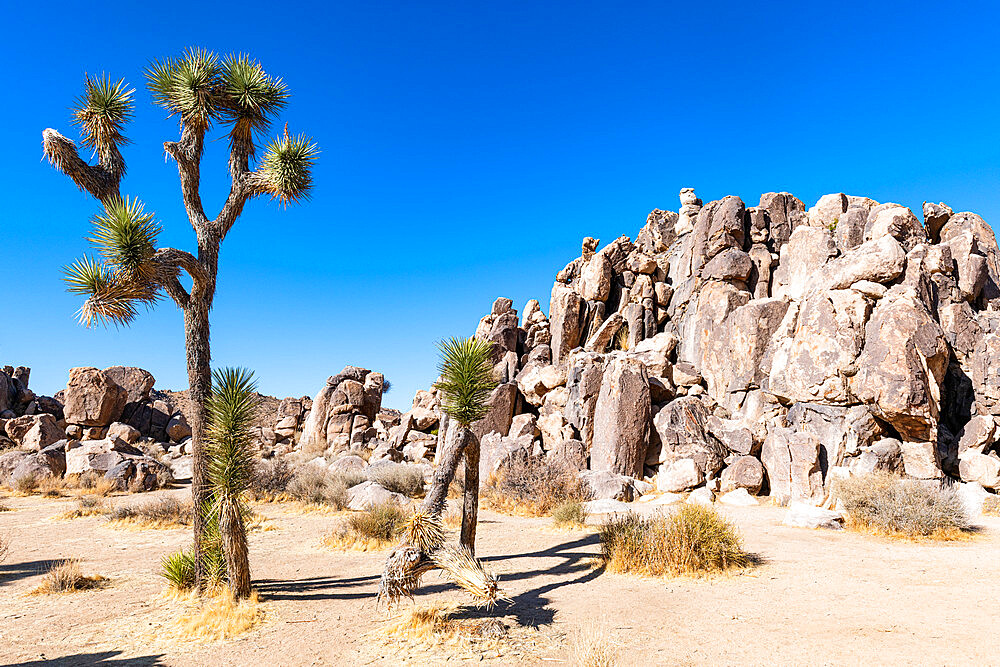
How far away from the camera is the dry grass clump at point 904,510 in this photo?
11.5m

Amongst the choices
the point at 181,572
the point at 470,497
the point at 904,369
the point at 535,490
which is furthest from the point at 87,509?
the point at 904,369

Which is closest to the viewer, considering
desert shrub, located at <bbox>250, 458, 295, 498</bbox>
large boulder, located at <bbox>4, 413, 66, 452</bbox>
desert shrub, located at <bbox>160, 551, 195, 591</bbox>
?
desert shrub, located at <bbox>160, 551, 195, 591</bbox>

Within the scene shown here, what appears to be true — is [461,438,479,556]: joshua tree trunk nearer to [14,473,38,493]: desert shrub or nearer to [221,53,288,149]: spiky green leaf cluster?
[221,53,288,149]: spiky green leaf cluster

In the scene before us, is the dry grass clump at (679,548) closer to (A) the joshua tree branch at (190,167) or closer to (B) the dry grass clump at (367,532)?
(B) the dry grass clump at (367,532)

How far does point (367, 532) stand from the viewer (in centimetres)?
1168

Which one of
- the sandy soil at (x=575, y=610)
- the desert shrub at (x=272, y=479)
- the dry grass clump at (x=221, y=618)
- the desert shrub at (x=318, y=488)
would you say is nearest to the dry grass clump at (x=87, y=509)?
the desert shrub at (x=272, y=479)

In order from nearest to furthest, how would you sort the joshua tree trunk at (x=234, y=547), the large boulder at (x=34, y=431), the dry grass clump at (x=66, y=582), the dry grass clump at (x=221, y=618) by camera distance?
the dry grass clump at (x=221, y=618)
the joshua tree trunk at (x=234, y=547)
the dry grass clump at (x=66, y=582)
the large boulder at (x=34, y=431)

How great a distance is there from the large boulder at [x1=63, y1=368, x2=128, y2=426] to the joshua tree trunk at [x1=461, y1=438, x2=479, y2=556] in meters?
31.3

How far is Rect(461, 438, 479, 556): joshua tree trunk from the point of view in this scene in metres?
8.24

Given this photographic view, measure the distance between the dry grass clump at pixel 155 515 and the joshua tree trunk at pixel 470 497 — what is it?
32.4 feet

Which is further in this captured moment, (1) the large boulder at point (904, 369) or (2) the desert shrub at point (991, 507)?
(1) the large boulder at point (904, 369)

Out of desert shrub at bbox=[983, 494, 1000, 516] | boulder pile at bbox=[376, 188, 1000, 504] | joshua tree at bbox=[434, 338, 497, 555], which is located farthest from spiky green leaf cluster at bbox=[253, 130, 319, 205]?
desert shrub at bbox=[983, 494, 1000, 516]

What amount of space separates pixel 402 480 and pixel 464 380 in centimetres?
1140

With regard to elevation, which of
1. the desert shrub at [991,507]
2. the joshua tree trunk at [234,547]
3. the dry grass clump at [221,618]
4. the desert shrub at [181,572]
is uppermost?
the joshua tree trunk at [234,547]
